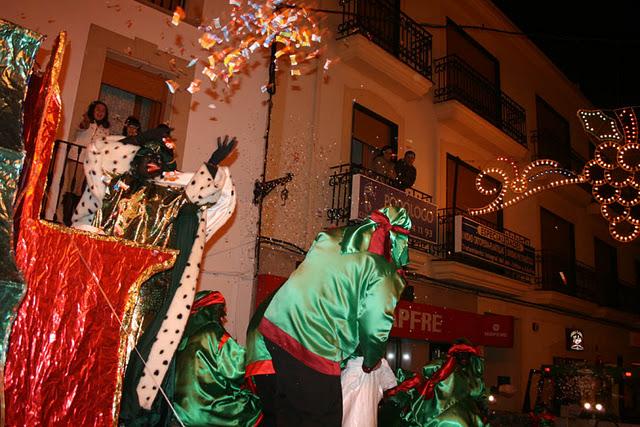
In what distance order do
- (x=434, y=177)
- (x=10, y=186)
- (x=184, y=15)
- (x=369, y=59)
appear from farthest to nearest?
(x=434, y=177)
(x=369, y=59)
(x=184, y=15)
(x=10, y=186)

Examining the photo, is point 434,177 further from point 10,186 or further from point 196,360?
point 10,186

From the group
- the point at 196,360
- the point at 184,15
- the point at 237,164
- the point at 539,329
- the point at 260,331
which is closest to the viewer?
the point at 260,331

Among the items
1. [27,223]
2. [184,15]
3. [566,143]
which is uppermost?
[566,143]

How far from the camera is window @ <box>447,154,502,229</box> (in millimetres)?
12695

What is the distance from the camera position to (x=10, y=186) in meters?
1.95

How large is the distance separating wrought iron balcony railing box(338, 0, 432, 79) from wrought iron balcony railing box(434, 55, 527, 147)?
639 millimetres

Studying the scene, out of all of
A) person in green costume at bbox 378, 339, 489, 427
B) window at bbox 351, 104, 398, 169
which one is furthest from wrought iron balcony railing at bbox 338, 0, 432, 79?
person in green costume at bbox 378, 339, 489, 427

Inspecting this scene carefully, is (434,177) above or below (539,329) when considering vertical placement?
above

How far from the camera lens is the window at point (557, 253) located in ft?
50.0

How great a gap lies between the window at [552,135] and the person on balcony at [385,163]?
24.2 ft

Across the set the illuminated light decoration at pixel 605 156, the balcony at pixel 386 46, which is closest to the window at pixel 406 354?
the illuminated light decoration at pixel 605 156

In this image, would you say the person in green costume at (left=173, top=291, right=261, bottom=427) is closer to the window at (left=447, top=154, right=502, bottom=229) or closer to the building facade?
the building facade

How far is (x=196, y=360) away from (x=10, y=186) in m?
2.56

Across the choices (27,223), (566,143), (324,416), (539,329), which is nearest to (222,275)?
(324,416)
